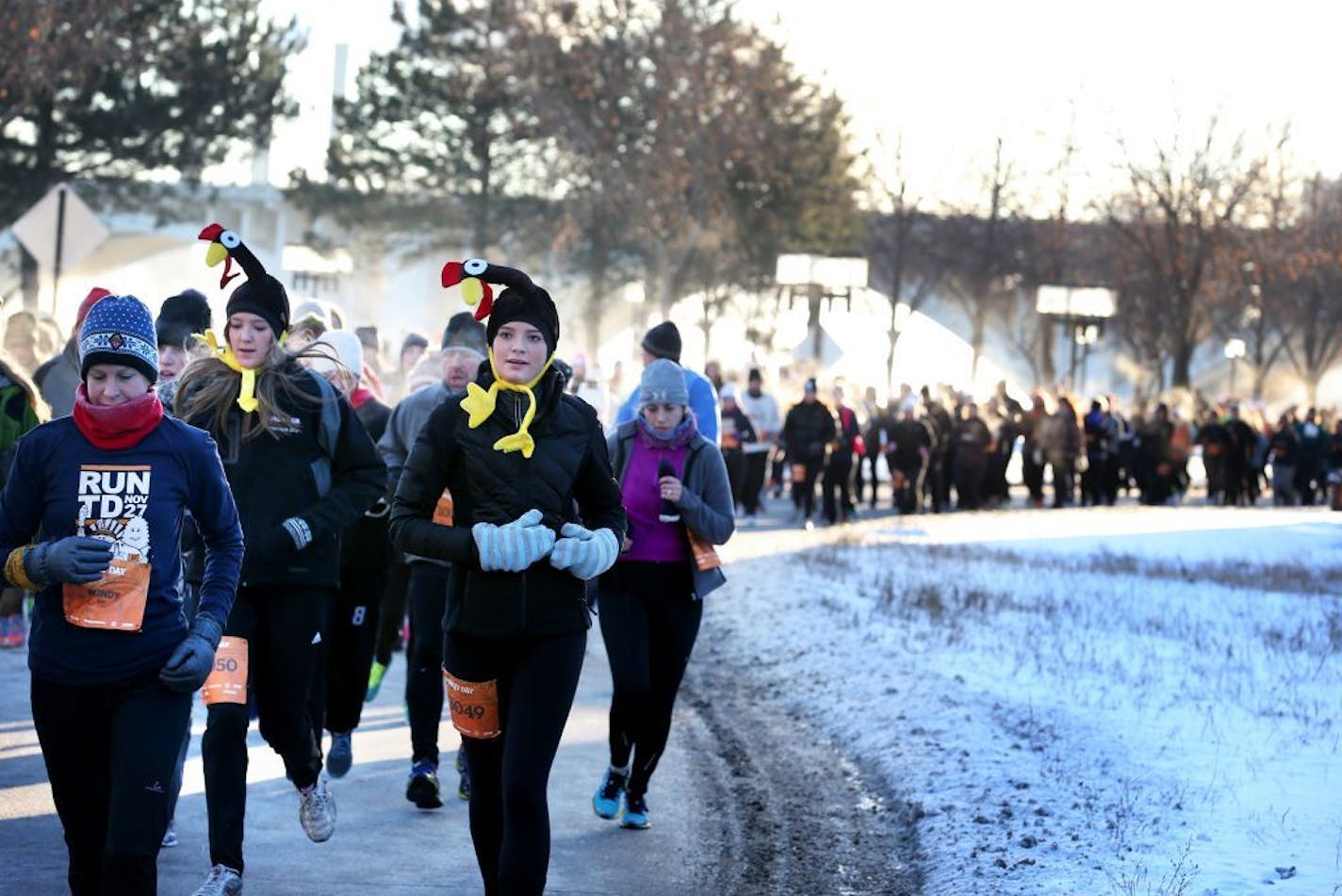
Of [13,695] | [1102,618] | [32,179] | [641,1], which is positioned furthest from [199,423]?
[32,179]

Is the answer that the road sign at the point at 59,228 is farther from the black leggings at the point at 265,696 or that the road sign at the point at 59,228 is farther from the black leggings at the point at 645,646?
the black leggings at the point at 265,696

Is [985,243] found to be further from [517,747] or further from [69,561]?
[69,561]

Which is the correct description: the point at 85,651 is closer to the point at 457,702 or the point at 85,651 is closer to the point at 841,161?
the point at 457,702

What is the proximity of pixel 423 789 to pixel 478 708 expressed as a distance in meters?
3.14

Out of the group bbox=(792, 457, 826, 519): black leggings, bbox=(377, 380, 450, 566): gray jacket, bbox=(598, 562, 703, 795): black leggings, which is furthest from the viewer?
bbox=(792, 457, 826, 519): black leggings

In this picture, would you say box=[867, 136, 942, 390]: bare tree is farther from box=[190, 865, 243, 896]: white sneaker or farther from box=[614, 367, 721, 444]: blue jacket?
box=[190, 865, 243, 896]: white sneaker

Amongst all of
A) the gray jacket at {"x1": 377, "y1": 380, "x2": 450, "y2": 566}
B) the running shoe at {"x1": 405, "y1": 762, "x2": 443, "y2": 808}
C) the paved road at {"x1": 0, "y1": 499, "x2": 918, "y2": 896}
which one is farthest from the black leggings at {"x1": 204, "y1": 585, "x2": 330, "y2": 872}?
the gray jacket at {"x1": 377, "y1": 380, "x2": 450, "y2": 566}

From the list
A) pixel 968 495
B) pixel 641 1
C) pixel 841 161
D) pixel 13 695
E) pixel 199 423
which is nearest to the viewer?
pixel 199 423

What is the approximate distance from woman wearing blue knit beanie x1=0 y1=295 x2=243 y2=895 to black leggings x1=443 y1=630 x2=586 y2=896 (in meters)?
0.87

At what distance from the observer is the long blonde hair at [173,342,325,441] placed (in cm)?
773

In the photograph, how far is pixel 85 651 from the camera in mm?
5859

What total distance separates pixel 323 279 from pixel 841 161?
1391 cm

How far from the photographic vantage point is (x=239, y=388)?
7.77 meters

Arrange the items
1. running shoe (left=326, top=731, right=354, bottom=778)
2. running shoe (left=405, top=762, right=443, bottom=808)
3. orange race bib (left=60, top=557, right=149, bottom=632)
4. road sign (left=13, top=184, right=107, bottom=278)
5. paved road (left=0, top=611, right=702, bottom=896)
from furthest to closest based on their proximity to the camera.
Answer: road sign (left=13, top=184, right=107, bottom=278)
running shoe (left=326, top=731, right=354, bottom=778)
running shoe (left=405, top=762, right=443, bottom=808)
paved road (left=0, top=611, right=702, bottom=896)
orange race bib (left=60, top=557, right=149, bottom=632)
